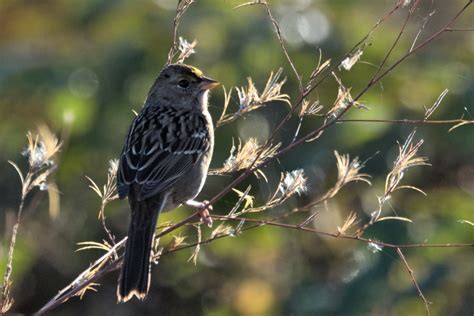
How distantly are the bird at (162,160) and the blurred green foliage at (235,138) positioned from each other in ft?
4.67

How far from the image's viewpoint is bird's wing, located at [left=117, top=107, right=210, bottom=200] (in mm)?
4250

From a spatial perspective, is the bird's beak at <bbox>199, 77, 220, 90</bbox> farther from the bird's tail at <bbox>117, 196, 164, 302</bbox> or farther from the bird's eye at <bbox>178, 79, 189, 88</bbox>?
the bird's tail at <bbox>117, 196, 164, 302</bbox>

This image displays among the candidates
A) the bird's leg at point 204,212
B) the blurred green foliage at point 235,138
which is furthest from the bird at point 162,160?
the blurred green foliage at point 235,138

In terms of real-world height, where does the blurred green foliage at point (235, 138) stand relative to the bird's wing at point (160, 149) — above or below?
below

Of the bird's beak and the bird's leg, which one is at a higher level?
the bird's beak

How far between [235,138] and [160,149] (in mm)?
2189

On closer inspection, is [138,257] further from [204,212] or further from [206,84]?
[206,84]

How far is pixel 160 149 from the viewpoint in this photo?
4480 mm

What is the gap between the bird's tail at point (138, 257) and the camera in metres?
3.56

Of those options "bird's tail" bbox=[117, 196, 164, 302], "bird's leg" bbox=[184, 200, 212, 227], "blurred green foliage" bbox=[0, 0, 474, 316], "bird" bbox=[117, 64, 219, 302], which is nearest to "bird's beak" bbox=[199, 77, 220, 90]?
"bird" bbox=[117, 64, 219, 302]

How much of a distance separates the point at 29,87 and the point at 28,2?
2451 millimetres

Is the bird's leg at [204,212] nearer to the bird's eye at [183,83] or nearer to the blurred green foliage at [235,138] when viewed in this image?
the bird's eye at [183,83]

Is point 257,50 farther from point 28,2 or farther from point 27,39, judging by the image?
point 28,2

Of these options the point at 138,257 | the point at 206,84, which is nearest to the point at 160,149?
the point at 206,84
